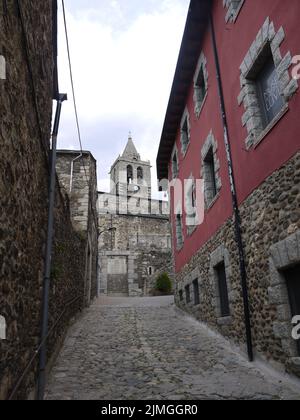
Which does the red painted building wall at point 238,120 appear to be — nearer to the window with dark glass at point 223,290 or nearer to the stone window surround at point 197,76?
the stone window surround at point 197,76

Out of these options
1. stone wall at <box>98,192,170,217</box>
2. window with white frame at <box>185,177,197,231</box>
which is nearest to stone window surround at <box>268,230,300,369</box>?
window with white frame at <box>185,177,197,231</box>

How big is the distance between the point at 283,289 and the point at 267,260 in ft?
1.71

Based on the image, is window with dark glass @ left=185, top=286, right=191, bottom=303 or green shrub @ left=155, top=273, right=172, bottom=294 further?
green shrub @ left=155, top=273, right=172, bottom=294

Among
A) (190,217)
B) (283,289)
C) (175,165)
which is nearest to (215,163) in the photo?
(190,217)

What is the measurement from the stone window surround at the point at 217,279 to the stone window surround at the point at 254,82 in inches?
86.3

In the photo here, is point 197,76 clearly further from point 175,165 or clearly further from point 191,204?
point 175,165

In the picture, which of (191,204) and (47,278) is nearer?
(47,278)

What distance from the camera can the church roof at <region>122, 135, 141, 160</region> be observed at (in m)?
49.4

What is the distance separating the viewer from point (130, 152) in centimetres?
5016

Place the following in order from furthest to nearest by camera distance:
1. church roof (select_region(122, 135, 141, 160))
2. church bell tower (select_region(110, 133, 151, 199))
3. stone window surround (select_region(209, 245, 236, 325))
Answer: church roof (select_region(122, 135, 141, 160))
church bell tower (select_region(110, 133, 151, 199))
stone window surround (select_region(209, 245, 236, 325))

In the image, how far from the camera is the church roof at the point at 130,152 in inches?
1946

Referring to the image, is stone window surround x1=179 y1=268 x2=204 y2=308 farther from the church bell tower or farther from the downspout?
the church bell tower

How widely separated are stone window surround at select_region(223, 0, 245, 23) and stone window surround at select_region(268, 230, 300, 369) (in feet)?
13.9

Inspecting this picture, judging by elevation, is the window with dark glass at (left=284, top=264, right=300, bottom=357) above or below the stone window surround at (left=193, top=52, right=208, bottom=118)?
below
